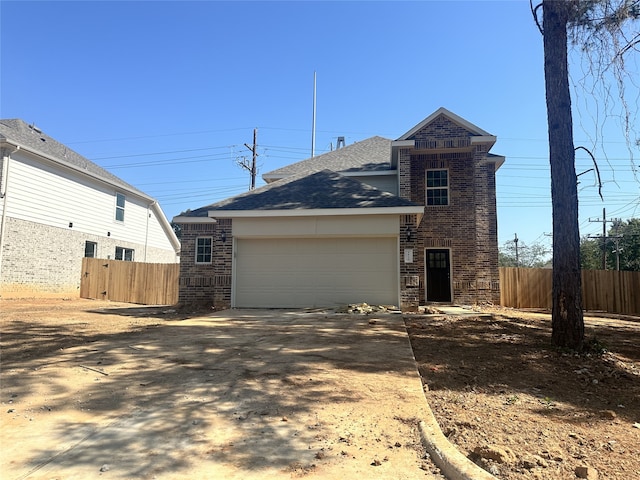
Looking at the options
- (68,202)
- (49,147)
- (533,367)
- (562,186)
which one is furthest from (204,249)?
(533,367)

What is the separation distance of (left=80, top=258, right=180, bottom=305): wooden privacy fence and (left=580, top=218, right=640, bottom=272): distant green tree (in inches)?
1188

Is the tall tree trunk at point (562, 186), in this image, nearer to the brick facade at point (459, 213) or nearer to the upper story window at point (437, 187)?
the brick facade at point (459, 213)

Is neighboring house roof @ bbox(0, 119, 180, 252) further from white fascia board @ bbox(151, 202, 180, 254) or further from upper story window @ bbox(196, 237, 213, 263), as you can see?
upper story window @ bbox(196, 237, 213, 263)

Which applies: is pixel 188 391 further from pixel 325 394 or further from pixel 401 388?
pixel 401 388

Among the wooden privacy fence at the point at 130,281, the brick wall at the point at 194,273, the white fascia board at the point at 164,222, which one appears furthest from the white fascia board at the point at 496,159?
the white fascia board at the point at 164,222

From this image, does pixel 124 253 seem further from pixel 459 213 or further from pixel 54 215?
pixel 459 213

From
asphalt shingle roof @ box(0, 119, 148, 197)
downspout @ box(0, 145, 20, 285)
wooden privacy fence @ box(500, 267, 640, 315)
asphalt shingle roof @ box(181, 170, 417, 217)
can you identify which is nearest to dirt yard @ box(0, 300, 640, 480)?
asphalt shingle roof @ box(181, 170, 417, 217)

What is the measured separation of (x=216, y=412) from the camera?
386 centimetres

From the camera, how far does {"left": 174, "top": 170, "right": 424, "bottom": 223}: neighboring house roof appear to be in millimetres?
11719

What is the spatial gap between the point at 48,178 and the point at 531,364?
19358mm

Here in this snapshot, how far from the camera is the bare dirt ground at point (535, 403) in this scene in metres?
2.90

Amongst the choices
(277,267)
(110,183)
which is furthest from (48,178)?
(277,267)

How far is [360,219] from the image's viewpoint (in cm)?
1170

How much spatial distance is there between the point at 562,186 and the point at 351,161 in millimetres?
12420
